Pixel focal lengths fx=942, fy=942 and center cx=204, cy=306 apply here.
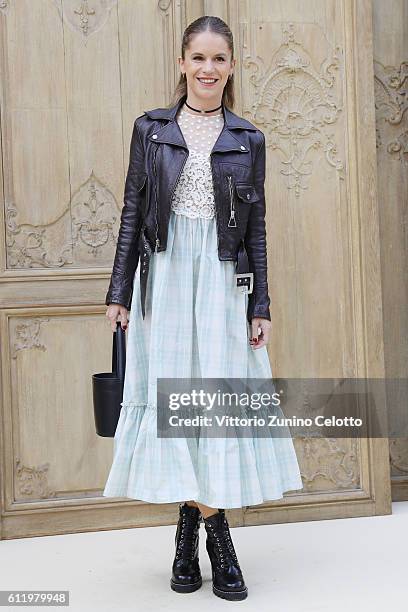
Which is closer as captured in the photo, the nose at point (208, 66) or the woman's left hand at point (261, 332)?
the nose at point (208, 66)

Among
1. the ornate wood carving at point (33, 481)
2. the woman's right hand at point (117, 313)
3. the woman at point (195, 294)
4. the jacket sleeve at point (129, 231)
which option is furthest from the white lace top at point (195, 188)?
the ornate wood carving at point (33, 481)

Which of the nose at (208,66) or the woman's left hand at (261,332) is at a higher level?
the nose at (208,66)

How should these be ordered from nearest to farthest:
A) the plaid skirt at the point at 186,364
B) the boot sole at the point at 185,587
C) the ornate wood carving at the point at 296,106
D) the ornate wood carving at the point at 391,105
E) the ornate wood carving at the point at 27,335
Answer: the plaid skirt at the point at 186,364 → the boot sole at the point at 185,587 → the ornate wood carving at the point at 27,335 → the ornate wood carving at the point at 296,106 → the ornate wood carving at the point at 391,105

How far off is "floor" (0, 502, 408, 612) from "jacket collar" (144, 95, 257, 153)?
1449 mm

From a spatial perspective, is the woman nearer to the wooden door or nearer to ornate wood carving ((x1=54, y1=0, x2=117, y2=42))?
the wooden door

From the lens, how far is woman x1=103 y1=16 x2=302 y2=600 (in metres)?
3.00

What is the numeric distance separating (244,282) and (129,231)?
0.42m

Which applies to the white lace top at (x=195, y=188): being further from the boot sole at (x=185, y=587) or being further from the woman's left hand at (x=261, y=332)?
the boot sole at (x=185, y=587)

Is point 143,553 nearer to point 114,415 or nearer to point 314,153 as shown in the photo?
point 114,415

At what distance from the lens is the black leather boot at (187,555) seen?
309 centimetres

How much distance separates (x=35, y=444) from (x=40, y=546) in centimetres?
42

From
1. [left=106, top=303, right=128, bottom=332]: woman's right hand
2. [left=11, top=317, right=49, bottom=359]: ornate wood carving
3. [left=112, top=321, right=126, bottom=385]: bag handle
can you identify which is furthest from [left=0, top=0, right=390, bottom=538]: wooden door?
[left=106, top=303, right=128, bottom=332]: woman's right hand

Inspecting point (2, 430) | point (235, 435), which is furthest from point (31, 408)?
point (235, 435)

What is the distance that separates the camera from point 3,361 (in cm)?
383
